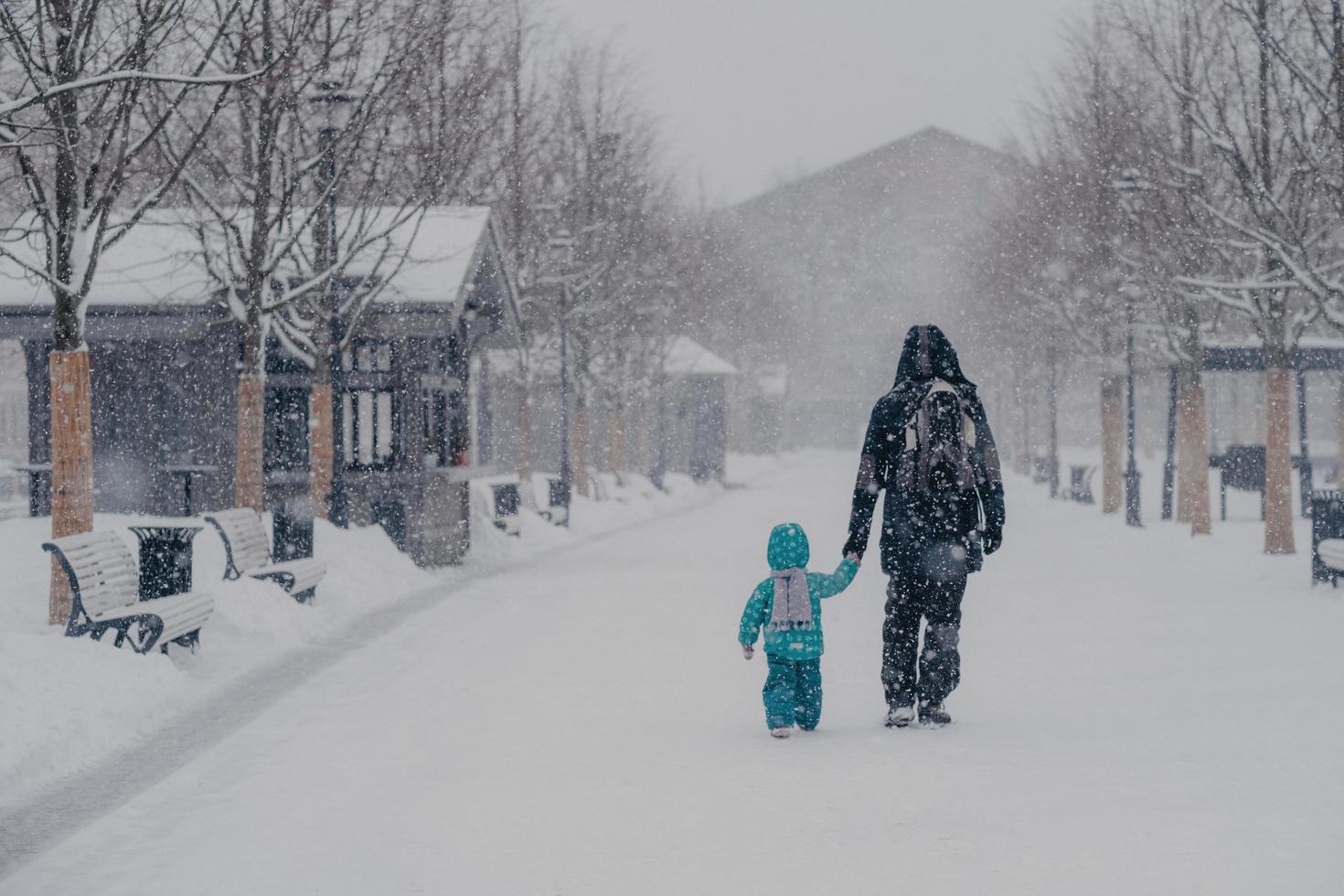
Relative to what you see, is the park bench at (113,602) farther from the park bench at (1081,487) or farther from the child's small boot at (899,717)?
the park bench at (1081,487)

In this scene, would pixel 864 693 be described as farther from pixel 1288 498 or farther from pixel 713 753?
pixel 1288 498

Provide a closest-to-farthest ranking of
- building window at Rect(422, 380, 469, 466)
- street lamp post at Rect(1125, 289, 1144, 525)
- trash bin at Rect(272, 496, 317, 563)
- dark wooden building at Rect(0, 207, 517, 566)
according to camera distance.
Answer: trash bin at Rect(272, 496, 317, 563)
dark wooden building at Rect(0, 207, 517, 566)
building window at Rect(422, 380, 469, 466)
street lamp post at Rect(1125, 289, 1144, 525)

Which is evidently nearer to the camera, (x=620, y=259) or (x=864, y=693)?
(x=864, y=693)

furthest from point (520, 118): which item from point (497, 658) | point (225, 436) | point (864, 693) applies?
point (864, 693)

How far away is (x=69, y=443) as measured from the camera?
1235 cm

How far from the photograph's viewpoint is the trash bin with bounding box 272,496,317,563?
50.8ft

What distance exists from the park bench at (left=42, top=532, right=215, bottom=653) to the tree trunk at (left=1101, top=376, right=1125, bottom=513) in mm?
22771

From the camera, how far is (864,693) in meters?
9.62

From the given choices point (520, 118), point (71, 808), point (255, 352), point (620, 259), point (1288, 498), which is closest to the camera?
point (71, 808)

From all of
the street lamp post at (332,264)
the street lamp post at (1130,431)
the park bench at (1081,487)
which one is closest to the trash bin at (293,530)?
the street lamp post at (332,264)

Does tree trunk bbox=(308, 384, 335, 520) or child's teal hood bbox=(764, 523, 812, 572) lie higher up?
tree trunk bbox=(308, 384, 335, 520)

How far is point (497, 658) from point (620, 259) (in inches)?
1067

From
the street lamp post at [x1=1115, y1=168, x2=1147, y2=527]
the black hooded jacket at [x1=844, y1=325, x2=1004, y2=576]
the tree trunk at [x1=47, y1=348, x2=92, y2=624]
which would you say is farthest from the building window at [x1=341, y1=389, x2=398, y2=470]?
the black hooded jacket at [x1=844, y1=325, x2=1004, y2=576]

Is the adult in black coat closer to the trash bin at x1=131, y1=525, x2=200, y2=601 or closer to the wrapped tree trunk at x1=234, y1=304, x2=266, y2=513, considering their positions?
the trash bin at x1=131, y1=525, x2=200, y2=601
